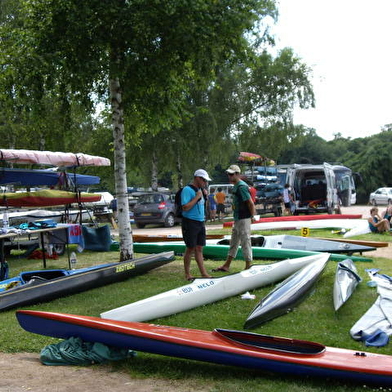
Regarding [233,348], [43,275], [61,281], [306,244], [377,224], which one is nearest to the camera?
[233,348]

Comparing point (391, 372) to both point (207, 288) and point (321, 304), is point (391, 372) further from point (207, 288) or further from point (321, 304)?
point (207, 288)

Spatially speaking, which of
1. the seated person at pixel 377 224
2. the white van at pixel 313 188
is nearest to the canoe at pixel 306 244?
the seated person at pixel 377 224

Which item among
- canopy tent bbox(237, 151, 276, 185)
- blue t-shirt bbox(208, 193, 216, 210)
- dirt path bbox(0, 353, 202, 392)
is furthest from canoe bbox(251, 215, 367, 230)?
dirt path bbox(0, 353, 202, 392)

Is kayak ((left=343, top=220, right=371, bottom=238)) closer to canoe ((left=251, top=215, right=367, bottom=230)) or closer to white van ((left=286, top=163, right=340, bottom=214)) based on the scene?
canoe ((left=251, top=215, right=367, bottom=230))

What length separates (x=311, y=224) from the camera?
46.9ft

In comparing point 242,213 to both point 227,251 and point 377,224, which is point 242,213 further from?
point 377,224

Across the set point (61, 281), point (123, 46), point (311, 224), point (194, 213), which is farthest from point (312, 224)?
point (61, 281)

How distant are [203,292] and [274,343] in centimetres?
199

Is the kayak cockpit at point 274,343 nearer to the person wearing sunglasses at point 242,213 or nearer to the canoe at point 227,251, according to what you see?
the person wearing sunglasses at point 242,213

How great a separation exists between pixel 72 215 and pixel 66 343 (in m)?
10.9

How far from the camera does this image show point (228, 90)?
2281cm

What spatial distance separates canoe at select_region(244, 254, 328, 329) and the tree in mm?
3489

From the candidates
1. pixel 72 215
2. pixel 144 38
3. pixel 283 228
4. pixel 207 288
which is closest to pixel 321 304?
pixel 207 288

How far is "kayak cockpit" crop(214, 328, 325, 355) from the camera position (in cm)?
401
